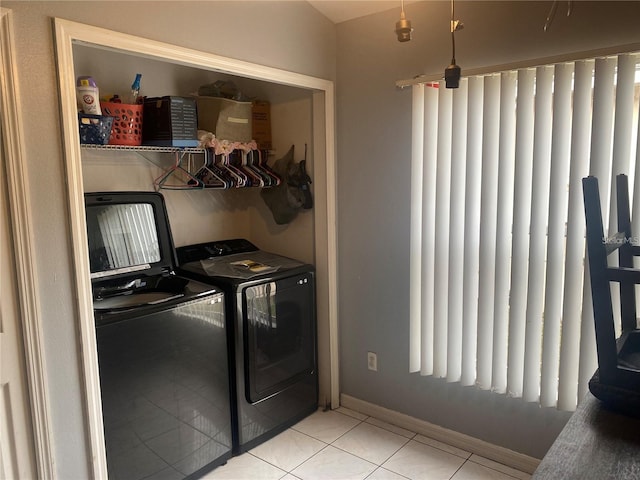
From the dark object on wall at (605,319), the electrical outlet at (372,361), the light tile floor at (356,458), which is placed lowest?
the light tile floor at (356,458)

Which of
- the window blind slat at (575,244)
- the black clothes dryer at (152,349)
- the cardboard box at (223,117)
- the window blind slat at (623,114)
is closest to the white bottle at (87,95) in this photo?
the black clothes dryer at (152,349)

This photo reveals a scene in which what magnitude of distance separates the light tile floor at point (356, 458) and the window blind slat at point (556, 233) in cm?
54

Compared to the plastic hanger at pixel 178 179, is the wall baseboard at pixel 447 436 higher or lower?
lower

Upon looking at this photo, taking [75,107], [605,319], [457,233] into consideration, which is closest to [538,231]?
[457,233]

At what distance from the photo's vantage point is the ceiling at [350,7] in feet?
8.31

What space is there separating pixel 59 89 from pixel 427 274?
1839 mm

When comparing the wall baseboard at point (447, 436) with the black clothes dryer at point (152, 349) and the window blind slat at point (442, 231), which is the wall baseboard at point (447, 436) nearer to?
the window blind slat at point (442, 231)

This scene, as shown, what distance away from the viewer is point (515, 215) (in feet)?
7.35

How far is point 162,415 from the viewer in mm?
2219

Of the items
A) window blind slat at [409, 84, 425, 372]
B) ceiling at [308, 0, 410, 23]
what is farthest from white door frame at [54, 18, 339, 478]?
window blind slat at [409, 84, 425, 372]

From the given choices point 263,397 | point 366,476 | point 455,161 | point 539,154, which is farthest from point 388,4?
point 366,476

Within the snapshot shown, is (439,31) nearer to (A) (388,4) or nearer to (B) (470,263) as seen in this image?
(A) (388,4)

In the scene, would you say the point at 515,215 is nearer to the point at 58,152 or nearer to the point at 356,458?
the point at 356,458

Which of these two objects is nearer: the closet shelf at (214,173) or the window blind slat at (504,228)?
the window blind slat at (504,228)
